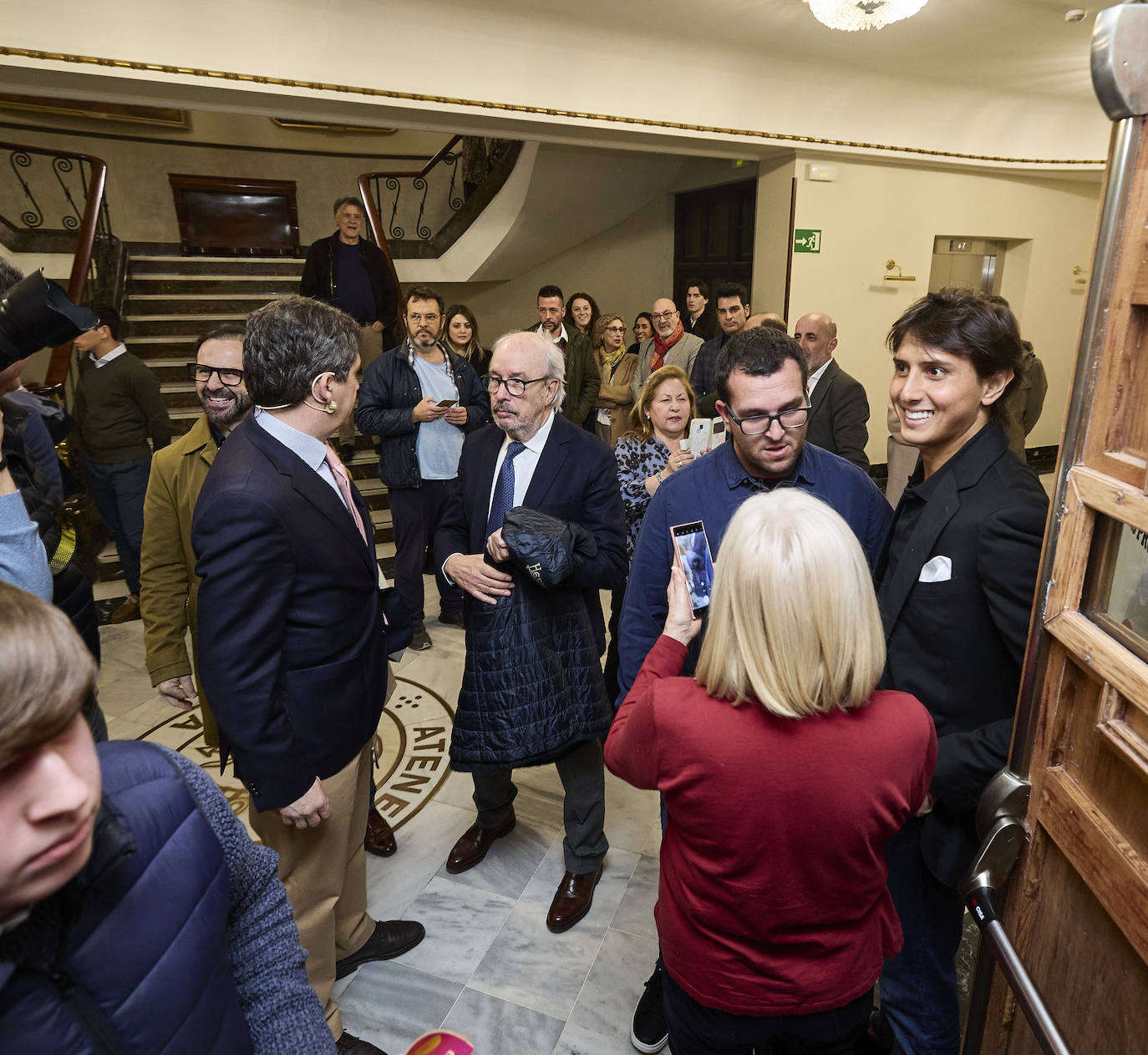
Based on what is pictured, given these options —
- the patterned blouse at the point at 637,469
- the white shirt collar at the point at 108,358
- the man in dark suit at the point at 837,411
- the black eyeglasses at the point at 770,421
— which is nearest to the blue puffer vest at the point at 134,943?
the black eyeglasses at the point at 770,421

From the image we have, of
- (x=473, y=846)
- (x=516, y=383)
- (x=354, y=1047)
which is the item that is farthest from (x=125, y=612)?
(x=516, y=383)

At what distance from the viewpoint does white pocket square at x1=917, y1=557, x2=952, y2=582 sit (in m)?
1.42

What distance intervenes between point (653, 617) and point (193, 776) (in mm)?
1147

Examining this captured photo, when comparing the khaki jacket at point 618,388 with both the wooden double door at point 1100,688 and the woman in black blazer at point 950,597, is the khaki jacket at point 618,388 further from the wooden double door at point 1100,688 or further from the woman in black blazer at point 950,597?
the wooden double door at point 1100,688

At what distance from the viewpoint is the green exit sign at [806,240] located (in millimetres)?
6480

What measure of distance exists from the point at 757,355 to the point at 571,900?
177cm

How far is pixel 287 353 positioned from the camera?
5.36ft

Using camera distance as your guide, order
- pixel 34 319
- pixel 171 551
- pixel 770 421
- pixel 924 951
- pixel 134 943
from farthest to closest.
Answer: pixel 171 551, pixel 770 421, pixel 924 951, pixel 34 319, pixel 134 943

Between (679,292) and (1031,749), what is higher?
(679,292)

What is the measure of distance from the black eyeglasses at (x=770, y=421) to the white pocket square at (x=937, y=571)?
0.45m

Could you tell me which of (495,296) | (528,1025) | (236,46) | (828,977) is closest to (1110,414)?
(828,977)

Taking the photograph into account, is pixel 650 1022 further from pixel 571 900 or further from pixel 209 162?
pixel 209 162

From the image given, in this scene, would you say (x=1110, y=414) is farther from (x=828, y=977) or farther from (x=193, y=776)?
(x=193, y=776)

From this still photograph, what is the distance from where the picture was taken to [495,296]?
9.91 metres
